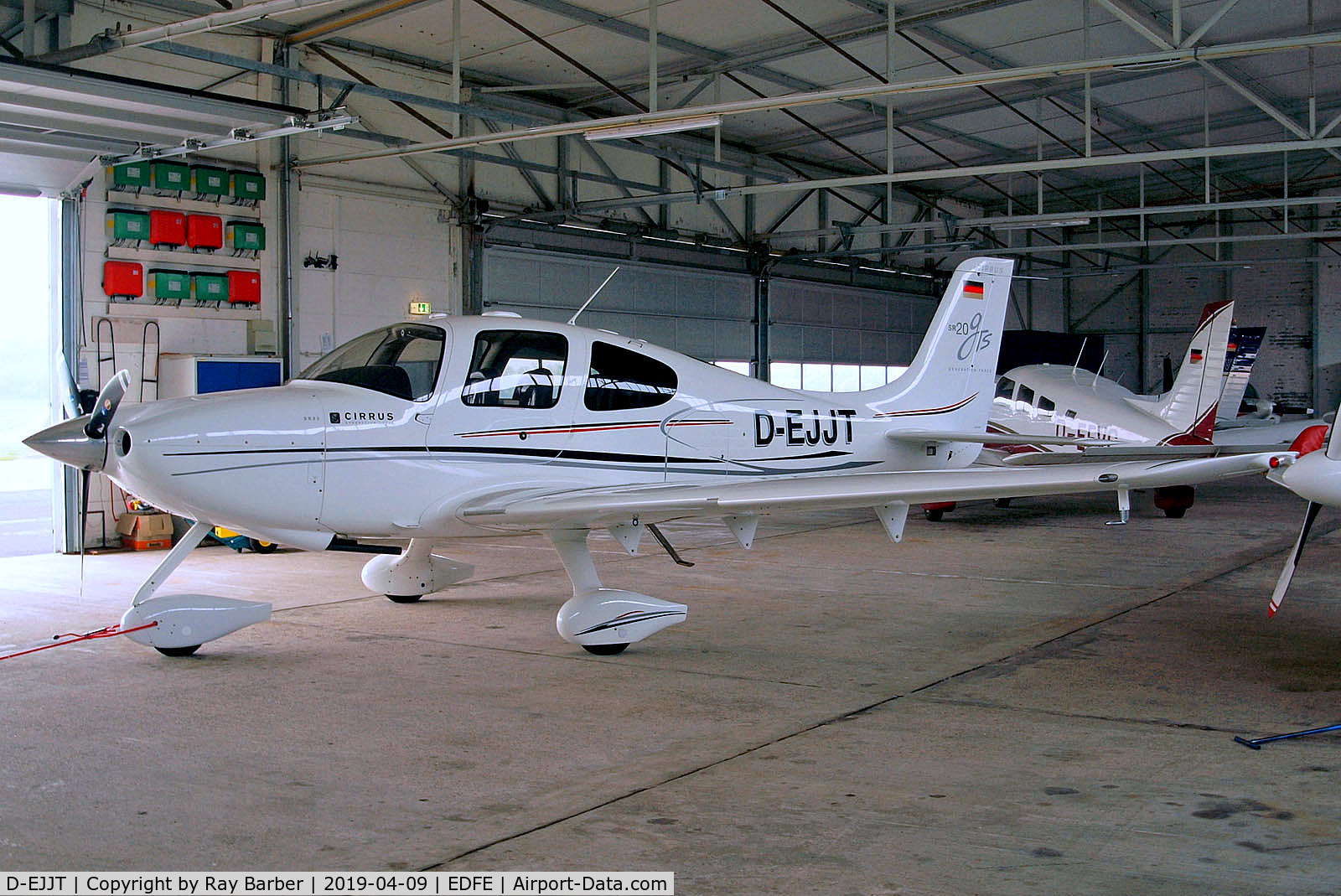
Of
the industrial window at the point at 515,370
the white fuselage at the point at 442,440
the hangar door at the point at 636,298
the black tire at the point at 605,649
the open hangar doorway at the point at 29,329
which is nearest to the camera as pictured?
the white fuselage at the point at 442,440

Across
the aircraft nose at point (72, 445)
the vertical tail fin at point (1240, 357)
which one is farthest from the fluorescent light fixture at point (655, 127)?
→ the vertical tail fin at point (1240, 357)

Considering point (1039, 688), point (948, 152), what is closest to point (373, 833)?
point (1039, 688)

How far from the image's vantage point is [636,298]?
18.9 m

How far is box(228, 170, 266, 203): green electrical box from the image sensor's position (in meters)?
12.7

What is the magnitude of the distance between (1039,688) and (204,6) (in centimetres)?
1104

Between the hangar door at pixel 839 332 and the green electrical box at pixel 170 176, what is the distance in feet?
39.5

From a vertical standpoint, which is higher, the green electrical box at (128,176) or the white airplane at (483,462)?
the green electrical box at (128,176)

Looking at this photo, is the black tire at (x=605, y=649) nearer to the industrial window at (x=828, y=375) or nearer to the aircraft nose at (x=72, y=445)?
the aircraft nose at (x=72, y=445)

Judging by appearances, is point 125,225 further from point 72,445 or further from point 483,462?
point 483,462

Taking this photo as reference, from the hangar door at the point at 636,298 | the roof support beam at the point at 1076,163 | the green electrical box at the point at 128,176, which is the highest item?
the roof support beam at the point at 1076,163

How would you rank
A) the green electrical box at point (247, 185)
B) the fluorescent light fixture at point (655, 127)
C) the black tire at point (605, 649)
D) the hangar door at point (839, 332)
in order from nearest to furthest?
the black tire at point (605, 649) < the fluorescent light fixture at point (655, 127) < the green electrical box at point (247, 185) < the hangar door at point (839, 332)

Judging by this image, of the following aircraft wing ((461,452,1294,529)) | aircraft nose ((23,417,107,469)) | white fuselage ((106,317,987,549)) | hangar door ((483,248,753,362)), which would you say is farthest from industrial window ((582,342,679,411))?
hangar door ((483,248,753,362))

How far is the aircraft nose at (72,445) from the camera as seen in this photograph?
230 inches

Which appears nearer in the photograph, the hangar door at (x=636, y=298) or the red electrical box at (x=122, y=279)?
the red electrical box at (x=122, y=279)
